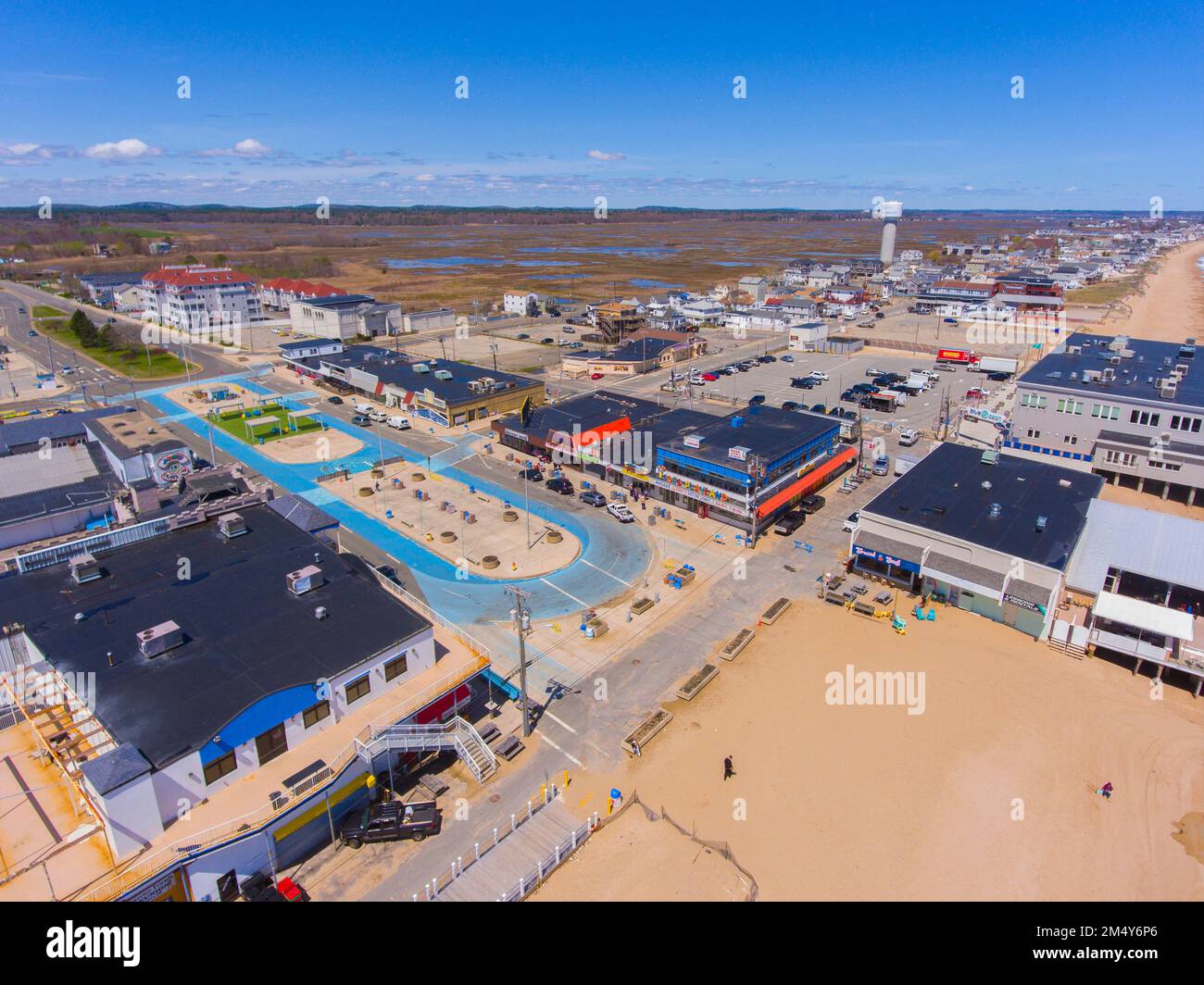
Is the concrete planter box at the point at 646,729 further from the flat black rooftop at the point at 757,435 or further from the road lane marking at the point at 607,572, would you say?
the flat black rooftop at the point at 757,435

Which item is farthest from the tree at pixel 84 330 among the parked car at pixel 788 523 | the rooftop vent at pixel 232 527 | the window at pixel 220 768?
the parked car at pixel 788 523

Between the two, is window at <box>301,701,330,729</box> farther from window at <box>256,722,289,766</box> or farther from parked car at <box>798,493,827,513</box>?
parked car at <box>798,493,827,513</box>

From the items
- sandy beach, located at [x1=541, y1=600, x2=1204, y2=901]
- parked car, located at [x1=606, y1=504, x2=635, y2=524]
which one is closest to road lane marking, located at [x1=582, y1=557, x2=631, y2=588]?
parked car, located at [x1=606, y1=504, x2=635, y2=524]

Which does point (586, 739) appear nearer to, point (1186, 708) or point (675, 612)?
point (675, 612)

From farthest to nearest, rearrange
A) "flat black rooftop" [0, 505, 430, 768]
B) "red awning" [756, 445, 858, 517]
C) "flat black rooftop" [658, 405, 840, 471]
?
1. "flat black rooftop" [658, 405, 840, 471]
2. "red awning" [756, 445, 858, 517]
3. "flat black rooftop" [0, 505, 430, 768]

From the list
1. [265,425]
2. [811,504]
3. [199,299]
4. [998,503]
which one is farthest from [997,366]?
[199,299]
